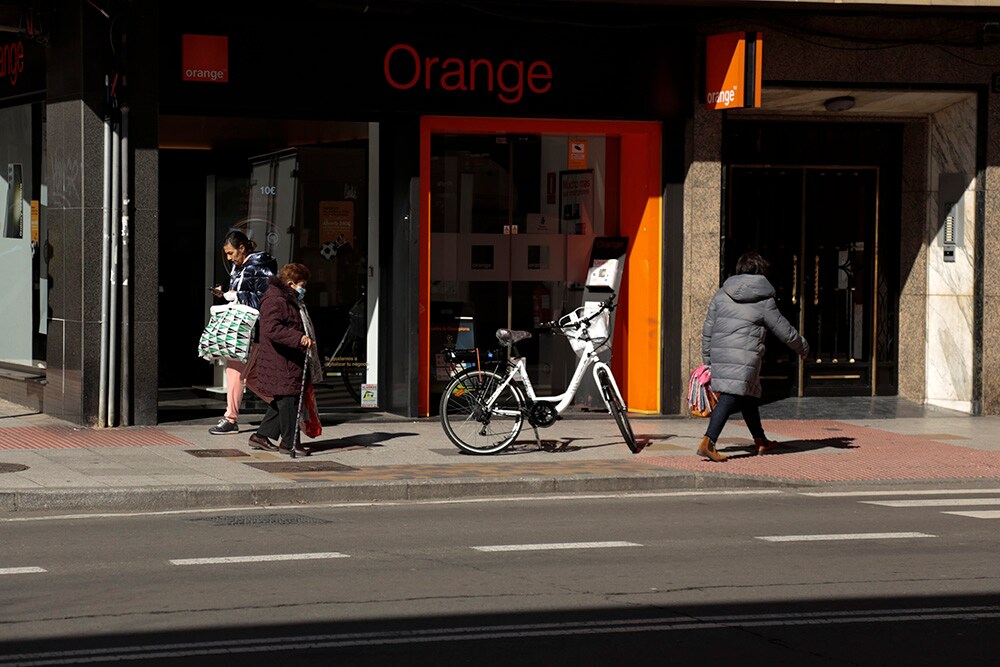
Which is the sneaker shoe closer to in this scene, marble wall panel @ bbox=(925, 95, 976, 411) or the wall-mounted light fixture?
the wall-mounted light fixture

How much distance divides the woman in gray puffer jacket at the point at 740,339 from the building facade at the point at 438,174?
302 cm

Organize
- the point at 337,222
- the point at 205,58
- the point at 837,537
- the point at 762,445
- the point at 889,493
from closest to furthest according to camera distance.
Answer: the point at 837,537
the point at 889,493
the point at 762,445
the point at 205,58
the point at 337,222

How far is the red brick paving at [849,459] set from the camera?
1249 centimetres

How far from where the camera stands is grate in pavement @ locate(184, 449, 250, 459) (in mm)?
Answer: 12477

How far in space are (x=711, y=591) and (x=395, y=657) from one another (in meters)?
2.03

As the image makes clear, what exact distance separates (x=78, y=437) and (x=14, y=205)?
394 cm

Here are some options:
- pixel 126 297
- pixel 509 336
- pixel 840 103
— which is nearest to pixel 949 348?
pixel 840 103

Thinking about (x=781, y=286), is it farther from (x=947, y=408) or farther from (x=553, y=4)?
(x=553, y=4)

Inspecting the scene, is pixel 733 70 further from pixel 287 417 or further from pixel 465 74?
pixel 287 417

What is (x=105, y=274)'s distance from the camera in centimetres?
1402

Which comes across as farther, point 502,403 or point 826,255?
point 826,255

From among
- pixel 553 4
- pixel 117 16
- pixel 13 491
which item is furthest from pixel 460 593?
pixel 553 4

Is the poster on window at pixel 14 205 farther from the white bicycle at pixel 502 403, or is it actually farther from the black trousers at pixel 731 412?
the black trousers at pixel 731 412

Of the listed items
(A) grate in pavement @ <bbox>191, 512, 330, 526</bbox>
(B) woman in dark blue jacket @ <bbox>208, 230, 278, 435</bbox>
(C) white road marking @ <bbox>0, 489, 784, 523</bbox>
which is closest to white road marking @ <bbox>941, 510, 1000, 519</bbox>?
(C) white road marking @ <bbox>0, 489, 784, 523</bbox>
